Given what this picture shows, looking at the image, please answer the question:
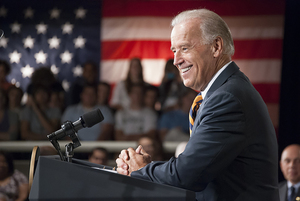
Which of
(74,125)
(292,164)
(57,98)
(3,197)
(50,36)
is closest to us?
(74,125)

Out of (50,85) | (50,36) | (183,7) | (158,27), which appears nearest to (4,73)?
(50,85)

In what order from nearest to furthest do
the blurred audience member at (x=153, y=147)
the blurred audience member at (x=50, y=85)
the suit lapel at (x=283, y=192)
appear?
1. the suit lapel at (x=283, y=192)
2. the blurred audience member at (x=153, y=147)
3. the blurred audience member at (x=50, y=85)

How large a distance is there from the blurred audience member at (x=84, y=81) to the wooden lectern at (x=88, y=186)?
11.9ft

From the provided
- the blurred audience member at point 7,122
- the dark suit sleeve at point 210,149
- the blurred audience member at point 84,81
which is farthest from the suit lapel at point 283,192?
the blurred audience member at point 7,122

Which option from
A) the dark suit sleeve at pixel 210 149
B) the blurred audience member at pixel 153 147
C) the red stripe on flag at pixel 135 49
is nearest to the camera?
the dark suit sleeve at pixel 210 149

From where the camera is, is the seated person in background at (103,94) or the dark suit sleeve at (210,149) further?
the seated person in background at (103,94)

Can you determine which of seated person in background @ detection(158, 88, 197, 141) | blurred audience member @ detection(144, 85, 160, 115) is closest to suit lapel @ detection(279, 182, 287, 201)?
seated person in background @ detection(158, 88, 197, 141)

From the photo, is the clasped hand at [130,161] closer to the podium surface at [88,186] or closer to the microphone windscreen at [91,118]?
the microphone windscreen at [91,118]

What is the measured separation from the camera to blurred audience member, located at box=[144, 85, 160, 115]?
4.38 meters

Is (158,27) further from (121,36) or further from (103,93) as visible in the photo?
(103,93)

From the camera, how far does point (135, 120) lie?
4363mm

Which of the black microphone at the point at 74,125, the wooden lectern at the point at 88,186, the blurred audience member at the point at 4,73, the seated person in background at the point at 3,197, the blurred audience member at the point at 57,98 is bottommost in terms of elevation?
the seated person in background at the point at 3,197

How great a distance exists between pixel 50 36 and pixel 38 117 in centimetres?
116

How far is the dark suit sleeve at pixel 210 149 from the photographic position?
101 cm
